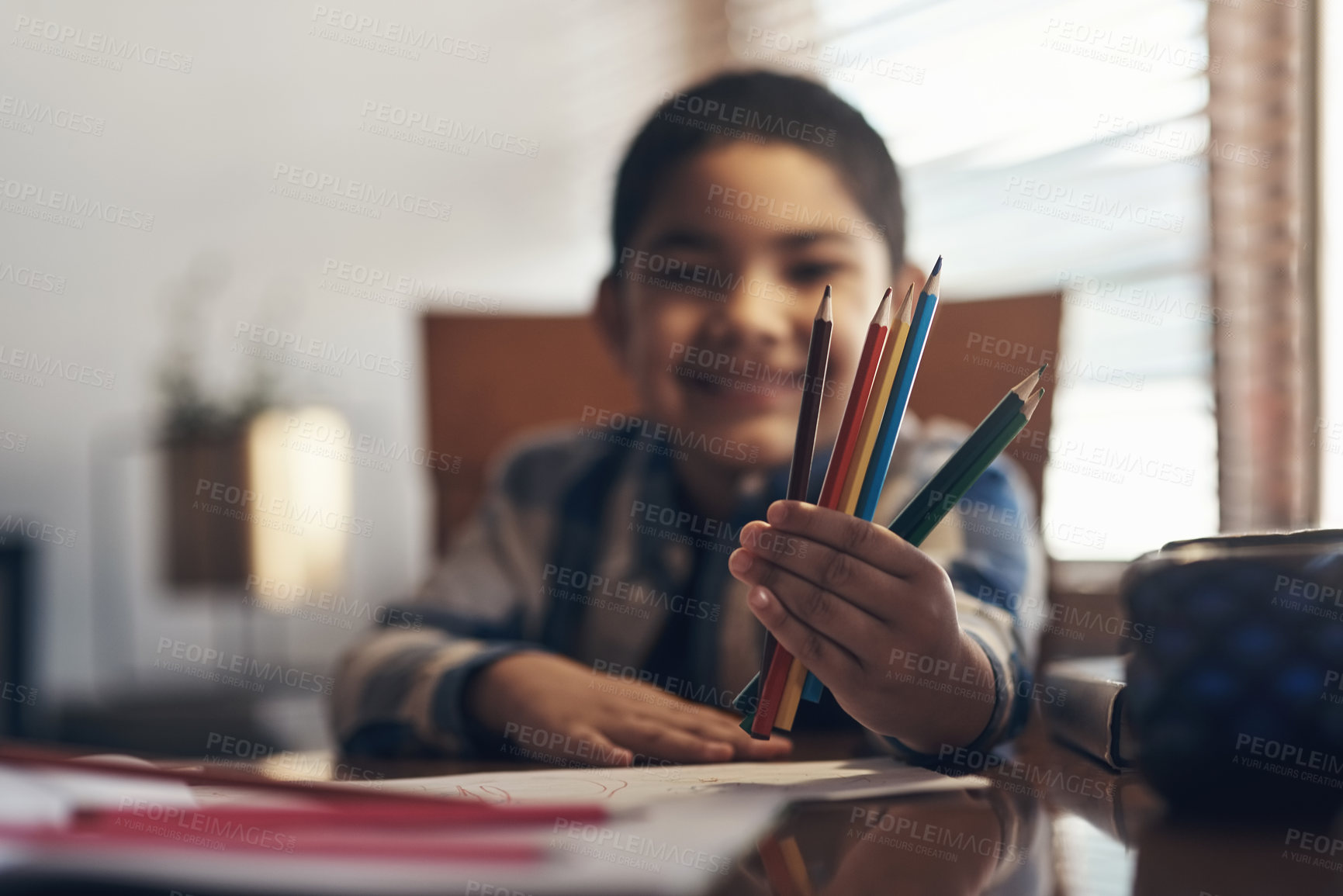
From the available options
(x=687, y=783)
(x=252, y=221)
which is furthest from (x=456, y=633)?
(x=252, y=221)

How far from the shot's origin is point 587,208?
2004 mm

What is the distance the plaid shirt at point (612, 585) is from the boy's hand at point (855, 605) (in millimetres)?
59

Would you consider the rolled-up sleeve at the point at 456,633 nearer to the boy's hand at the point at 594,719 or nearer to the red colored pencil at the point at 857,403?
the boy's hand at the point at 594,719

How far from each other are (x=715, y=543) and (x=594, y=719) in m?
0.28

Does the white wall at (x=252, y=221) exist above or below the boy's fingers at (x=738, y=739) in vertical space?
above

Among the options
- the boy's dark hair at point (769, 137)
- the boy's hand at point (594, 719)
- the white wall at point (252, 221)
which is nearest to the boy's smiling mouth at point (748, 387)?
the boy's dark hair at point (769, 137)

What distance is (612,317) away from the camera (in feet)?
2.51

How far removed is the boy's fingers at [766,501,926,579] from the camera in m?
0.29

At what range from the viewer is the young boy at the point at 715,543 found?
0.31m

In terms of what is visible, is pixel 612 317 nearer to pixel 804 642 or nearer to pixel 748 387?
pixel 748 387

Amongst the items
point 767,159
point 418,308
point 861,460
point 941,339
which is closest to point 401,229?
point 418,308

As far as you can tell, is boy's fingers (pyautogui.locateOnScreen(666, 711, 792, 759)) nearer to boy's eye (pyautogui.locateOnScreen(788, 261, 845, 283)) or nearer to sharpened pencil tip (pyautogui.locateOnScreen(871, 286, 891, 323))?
sharpened pencil tip (pyautogui.locateOnScreen(871, 286, 891, 323))

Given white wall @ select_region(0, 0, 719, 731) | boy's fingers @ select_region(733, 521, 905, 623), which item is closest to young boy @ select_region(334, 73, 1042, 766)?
boy's fingers @ select_region(733, 521, 905, 623)

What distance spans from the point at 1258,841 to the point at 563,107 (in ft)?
6.51
